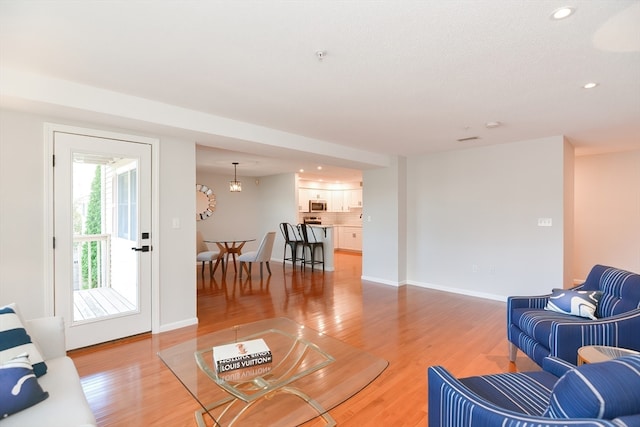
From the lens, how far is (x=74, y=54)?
83.5 inches

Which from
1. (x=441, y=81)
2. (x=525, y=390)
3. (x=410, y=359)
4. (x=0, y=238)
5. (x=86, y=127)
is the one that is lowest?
(x=410, y=359)

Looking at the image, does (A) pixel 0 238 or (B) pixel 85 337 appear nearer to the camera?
(A) pixel 0 238

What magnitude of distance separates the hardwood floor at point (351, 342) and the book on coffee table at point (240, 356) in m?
0.53

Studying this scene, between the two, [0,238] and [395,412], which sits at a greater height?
[0,238]

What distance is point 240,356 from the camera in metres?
1.88

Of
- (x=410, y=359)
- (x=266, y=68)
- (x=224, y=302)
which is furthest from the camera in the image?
(x=224, y=302)

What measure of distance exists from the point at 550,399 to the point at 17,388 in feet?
6.86

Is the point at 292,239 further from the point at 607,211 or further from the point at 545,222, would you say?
the point at 607,211

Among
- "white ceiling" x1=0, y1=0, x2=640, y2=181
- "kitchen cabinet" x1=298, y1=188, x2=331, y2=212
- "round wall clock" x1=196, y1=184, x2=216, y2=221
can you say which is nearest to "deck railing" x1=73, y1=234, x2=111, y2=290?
"white ceiling" x1=0, y1=0, x2=640, y2=181

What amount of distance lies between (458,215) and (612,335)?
10.6 feet

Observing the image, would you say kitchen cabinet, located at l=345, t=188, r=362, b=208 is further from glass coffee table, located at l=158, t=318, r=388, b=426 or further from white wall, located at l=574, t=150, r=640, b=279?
glass coffee table, located at l=158, t=318, r=388, b=426

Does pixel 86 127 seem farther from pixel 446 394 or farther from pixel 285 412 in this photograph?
pixel 446 394

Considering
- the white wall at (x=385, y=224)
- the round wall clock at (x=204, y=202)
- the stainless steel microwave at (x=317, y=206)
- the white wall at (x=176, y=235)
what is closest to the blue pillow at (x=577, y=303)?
the white wall at (x=385, y=224)

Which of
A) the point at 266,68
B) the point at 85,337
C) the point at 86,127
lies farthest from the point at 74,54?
the point at 85,337
